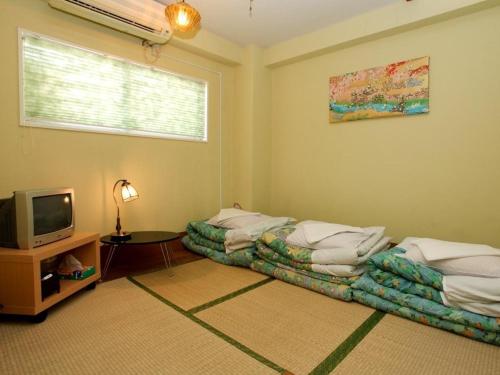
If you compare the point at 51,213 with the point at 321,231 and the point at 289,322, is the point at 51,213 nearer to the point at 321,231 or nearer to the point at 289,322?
the point at 289,322

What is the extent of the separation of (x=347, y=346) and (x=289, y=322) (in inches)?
14.0

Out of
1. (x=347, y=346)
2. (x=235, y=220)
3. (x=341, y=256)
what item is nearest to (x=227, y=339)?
(x=347, y=346)

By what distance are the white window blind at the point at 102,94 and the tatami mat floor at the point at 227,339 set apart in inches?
61.4

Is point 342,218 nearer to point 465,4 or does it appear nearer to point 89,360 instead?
point 465,4

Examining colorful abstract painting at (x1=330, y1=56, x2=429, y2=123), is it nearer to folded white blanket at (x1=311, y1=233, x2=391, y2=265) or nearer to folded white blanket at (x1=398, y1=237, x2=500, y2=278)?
folded white blanket at (x1=311, y1=233, x2=391, y2=265)

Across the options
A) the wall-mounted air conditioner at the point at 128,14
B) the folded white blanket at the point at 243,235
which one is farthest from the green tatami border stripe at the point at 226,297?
Answer: the wall-mounted air conditioner at the point at 128,14

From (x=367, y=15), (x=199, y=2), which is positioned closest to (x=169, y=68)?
(x=199, y=2)

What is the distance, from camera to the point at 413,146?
2.85 meters

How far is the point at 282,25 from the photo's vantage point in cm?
324

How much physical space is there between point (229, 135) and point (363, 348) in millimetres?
3054

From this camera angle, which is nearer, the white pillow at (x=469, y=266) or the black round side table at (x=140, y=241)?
the white pillow at (x=469, y=266)

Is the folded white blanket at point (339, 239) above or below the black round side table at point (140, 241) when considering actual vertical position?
above

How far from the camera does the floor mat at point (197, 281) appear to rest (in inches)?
79.8

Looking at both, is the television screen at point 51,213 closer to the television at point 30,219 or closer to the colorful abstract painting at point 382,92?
the television at point 30,219
